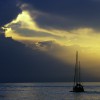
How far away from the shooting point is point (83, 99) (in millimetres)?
119188

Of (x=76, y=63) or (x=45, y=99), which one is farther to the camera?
(x=76, y=63)

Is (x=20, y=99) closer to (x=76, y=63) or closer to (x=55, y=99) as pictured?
(x=55, y=99)

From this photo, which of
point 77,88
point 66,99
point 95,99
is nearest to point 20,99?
point 66,99

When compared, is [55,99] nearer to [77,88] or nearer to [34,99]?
[34,99]

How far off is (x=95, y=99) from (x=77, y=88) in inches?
1049

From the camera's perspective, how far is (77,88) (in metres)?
144

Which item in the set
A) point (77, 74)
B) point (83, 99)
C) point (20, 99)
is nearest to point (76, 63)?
point (77, 74)

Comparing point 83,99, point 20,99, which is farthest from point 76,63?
point 20,99

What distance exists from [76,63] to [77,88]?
28.5ft

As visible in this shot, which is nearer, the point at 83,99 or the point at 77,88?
the point at 83,99

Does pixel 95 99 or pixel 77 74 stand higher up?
pixel 77 74

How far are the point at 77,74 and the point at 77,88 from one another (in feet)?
16.2

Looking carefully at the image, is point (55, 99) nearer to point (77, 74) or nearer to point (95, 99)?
point (95, 99)

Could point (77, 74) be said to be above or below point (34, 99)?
above
